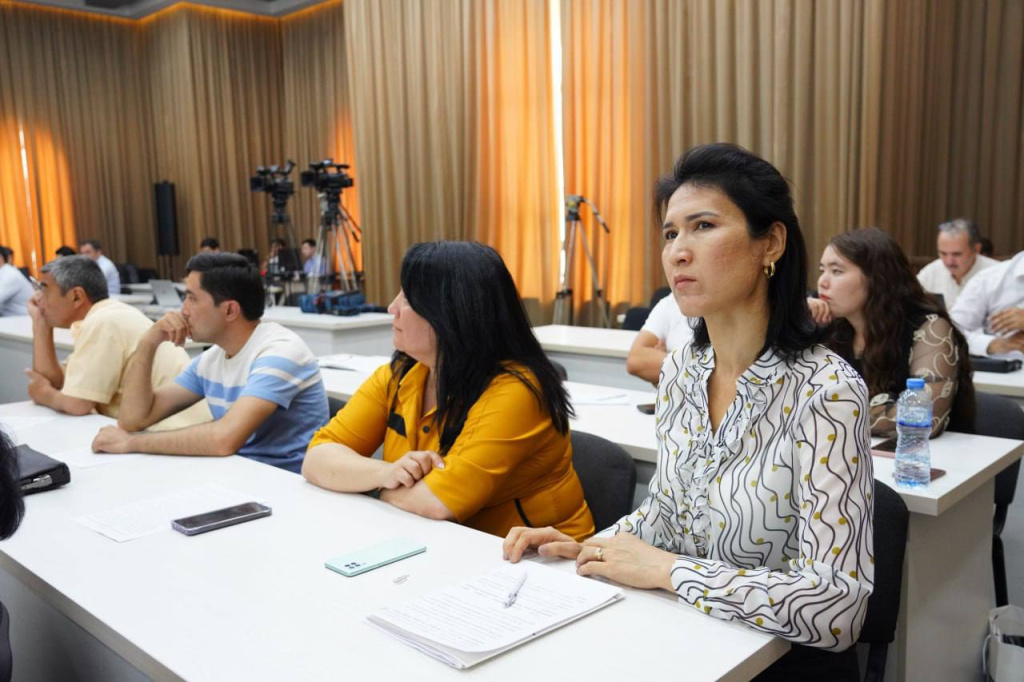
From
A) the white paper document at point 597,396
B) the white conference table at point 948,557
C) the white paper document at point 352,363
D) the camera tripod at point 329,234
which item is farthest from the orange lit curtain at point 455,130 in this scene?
the white conference table at point 948,557

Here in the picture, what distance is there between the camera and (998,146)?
5621 millimetres

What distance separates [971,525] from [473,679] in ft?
5.01

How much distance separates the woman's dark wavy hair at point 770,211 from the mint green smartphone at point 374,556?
0.70 m

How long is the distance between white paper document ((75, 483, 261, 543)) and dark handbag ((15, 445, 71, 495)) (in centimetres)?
24

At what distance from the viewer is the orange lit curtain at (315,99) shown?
10117 mm

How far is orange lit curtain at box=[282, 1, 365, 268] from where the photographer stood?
10117 millimetres

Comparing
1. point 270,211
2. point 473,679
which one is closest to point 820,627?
point 473,679

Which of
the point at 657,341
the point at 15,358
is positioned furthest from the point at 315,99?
the point at 657,341

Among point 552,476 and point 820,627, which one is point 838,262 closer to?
point 552,476

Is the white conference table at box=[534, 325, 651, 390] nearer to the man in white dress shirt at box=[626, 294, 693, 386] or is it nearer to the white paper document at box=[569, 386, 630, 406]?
the man in white dress shirt at box=[626, 294, 693, 386]

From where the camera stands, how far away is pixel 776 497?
132 centimetres

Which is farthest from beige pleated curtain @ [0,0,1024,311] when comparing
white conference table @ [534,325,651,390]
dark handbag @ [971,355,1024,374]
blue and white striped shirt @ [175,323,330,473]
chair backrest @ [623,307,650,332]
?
blue and white striped shirt @ [175,323,330,473]

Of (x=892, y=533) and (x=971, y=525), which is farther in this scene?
(x=971, y=525)

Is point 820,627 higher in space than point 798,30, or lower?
lower
